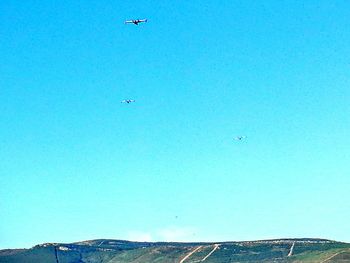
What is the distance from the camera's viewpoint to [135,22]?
152 meters

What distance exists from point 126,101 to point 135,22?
28273mm

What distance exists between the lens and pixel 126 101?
166750 mm

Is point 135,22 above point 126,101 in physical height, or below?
above

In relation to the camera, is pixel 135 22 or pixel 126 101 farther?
pixel 126 101
